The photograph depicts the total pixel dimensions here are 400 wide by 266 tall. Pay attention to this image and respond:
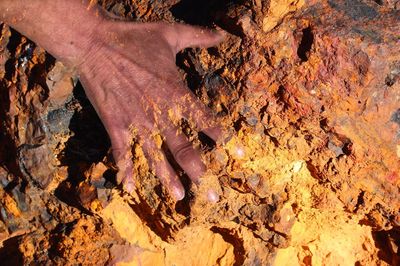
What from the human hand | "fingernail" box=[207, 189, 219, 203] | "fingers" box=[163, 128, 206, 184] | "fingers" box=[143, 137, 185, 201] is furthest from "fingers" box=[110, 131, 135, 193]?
"fingernail" box=[207, 189, 219, 203]

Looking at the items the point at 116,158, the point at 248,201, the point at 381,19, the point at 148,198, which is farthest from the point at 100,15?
the point at 381,19

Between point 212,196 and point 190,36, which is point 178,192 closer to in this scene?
point 212,196

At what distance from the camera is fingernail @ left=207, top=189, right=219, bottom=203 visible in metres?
1.66

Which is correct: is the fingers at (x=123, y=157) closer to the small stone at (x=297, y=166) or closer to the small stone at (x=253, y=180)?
the small stone at (x=253, y=180)

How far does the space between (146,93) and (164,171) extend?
0.38 m

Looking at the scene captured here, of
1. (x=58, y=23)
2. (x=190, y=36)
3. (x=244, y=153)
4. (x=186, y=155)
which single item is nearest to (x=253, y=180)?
(x=244, y=153)

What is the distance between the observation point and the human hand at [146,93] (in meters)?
1.65

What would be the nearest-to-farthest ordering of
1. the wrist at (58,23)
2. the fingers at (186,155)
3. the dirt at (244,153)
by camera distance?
the dirt at (244,153), the fingers at (186,155), the wrist at (58,23)

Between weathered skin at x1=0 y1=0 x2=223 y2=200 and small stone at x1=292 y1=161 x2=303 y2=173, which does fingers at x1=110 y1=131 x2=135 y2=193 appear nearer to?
weathered skin at x1=0 y1=0 x2=223 y2=200

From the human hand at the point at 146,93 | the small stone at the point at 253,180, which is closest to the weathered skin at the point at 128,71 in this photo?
the human hand at the point at 146,93

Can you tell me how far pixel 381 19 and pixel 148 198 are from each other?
131cm

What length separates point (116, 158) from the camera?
5.47ft

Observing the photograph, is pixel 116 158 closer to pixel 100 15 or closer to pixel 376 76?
pixel 100 15

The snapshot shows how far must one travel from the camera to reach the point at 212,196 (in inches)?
65.9
